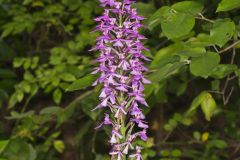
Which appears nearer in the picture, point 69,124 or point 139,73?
point 139,73

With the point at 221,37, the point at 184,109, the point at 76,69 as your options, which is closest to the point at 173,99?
the point at 184,109

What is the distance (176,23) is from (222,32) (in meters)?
0.17

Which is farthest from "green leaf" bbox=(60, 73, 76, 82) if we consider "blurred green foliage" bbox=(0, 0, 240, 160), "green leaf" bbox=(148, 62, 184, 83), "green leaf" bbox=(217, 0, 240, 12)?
"green leaf" bbox=(217, 0, 240, 12)

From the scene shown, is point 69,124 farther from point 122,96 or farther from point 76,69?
point 122,96

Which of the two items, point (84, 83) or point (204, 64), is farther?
point (84, 83)

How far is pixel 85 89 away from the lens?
10.9ft

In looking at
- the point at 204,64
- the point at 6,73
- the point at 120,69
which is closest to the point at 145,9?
the point at 204,64

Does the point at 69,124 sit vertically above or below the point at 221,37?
below

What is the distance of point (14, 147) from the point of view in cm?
254

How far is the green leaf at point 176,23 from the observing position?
1.62 m

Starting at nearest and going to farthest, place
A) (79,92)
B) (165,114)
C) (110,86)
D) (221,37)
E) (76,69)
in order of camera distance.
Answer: (110,86) → (221,37) → (76,69) → (79,92) → (165,114)

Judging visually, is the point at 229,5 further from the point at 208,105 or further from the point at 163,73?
the point at 208,105

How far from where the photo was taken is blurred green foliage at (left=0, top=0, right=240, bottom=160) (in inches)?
93.5

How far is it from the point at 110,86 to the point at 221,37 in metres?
0.45
